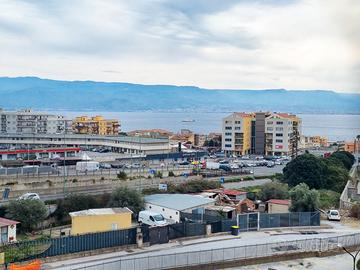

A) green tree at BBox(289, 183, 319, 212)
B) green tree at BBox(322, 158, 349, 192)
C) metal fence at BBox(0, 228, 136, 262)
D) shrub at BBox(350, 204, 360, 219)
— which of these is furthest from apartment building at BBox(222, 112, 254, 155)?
metal fence at BBox(0, 228, 136, 262)

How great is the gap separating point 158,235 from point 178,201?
14.7 ft

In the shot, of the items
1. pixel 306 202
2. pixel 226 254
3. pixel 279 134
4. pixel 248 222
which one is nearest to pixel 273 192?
pixel 306 202

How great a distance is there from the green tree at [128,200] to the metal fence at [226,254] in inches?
231

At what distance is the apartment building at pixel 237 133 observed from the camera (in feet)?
169

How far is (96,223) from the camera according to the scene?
48.9 feet

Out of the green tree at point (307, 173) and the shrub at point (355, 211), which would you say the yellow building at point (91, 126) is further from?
the shrub at point (355, 211)

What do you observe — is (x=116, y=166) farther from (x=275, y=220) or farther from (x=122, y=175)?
(x=275, y=220)

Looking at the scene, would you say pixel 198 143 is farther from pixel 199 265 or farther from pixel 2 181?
pixel 199 265

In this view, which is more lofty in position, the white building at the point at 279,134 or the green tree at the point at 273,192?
the white building at the point at 279,134

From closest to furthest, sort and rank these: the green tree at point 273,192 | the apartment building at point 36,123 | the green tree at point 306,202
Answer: the green tree at point 306,202 → the green tree at point 273,192 → the apartment building at point 36,123

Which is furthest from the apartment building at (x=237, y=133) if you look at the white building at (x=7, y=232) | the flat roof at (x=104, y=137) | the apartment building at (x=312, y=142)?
the white building at (x=7, y=232)

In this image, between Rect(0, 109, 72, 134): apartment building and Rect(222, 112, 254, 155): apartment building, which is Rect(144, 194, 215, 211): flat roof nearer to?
Rect(222, 112, 254, 155): apartment building

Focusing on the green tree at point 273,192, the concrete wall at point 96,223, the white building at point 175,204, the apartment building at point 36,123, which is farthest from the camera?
the apartment building at point 36,123

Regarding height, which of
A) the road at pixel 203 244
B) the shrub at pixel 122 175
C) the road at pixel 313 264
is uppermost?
the shrub at pixel 122 175
